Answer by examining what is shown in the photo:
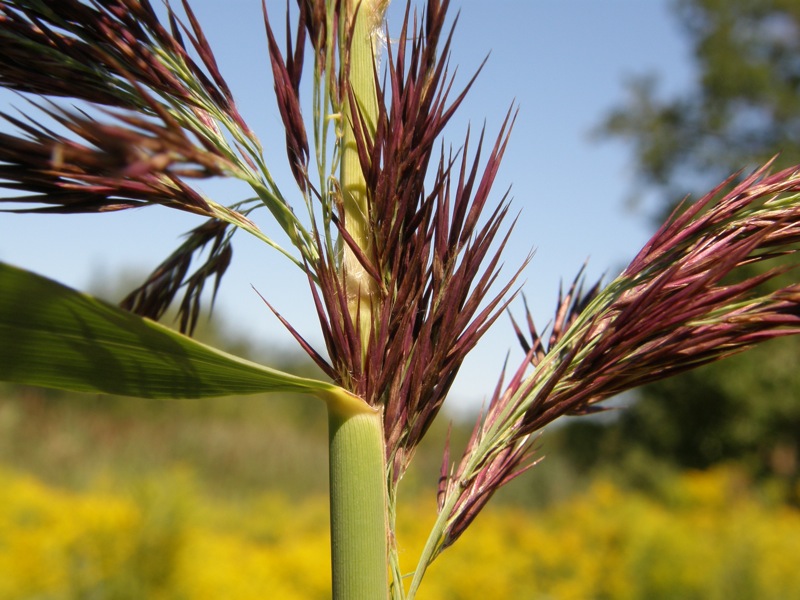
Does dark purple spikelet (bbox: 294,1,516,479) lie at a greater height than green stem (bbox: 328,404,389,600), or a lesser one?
greater

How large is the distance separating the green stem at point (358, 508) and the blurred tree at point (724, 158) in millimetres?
10631

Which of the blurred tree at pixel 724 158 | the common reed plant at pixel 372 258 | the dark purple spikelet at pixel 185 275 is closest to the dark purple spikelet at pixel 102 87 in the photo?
the common reed plant at pixel 372 258

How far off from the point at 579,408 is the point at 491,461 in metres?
0.10

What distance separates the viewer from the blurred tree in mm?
11000

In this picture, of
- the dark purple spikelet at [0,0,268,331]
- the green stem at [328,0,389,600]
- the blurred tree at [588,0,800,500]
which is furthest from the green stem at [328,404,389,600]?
the blurred tree at [588,0,800,500]

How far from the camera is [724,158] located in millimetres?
12961

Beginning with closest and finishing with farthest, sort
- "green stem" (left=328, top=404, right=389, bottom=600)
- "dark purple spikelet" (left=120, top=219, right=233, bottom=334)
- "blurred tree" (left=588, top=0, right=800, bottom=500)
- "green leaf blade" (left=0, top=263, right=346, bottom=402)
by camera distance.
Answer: "green leaf blade" (left=0, top=263, right=346, bottom=402)
"green stem" (left=328, top=404, right=389, bottom=600)
"dark purple spikelet" (left=120, top=219, right=233, bottom=334)
"blurred tree" (left=588, top=0, right=800, bottom=500)

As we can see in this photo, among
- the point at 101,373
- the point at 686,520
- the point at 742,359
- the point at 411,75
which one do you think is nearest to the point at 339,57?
the point at 411,75

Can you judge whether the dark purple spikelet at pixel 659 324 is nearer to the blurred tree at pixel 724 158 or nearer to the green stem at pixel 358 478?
the green stem at pixel 358 478

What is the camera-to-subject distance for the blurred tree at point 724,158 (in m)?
11.0

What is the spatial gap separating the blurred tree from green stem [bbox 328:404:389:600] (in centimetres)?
1063

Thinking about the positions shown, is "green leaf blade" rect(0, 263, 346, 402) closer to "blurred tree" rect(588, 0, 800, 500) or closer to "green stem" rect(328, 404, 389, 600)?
"green stem" rect(328, 404, 389, 600)

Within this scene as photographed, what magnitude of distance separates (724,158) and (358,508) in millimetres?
13872

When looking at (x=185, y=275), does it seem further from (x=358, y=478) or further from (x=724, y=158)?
(x=724, y=158)
